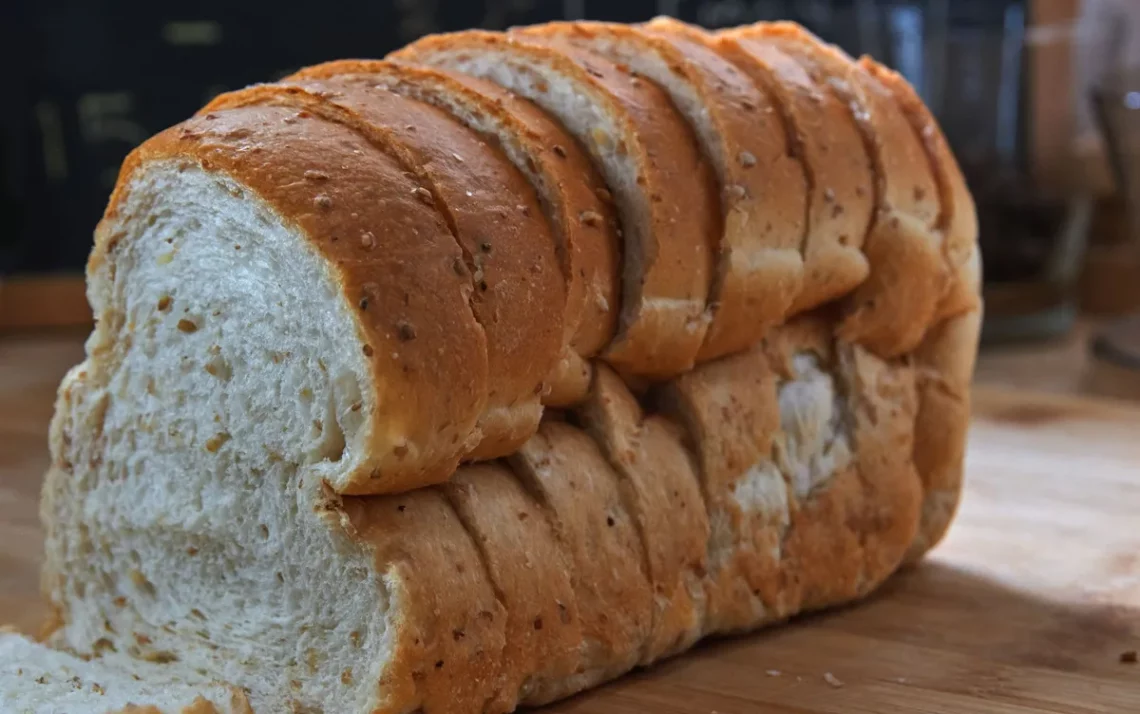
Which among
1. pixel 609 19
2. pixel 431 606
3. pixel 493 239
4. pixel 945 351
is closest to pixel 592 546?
pixel 431 606

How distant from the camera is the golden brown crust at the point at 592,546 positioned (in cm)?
189

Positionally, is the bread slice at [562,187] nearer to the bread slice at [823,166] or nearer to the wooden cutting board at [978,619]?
the bread slice at [823,166]

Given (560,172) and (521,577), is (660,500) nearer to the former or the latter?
(521,577)

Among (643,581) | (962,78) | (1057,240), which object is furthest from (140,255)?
(1057,240)

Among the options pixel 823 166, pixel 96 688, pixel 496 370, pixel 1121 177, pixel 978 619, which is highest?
pixel 823 166

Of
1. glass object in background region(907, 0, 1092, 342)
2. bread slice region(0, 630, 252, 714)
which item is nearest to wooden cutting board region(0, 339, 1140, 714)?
bread slice region(0, 630, 252, 714)

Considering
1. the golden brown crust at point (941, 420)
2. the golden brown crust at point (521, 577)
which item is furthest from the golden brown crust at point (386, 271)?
the golden brown crust at point (941, 420)

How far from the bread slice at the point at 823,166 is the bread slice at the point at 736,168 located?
3 centimetres

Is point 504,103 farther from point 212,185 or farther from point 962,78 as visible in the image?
point 962,78

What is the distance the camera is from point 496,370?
1.73m

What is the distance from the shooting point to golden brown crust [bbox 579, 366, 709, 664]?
1.98m

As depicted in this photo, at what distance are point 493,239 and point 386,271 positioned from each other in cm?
18

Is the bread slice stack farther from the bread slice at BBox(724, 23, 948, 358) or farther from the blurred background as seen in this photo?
the blurred background

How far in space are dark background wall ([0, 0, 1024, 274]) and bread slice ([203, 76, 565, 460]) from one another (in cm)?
292
